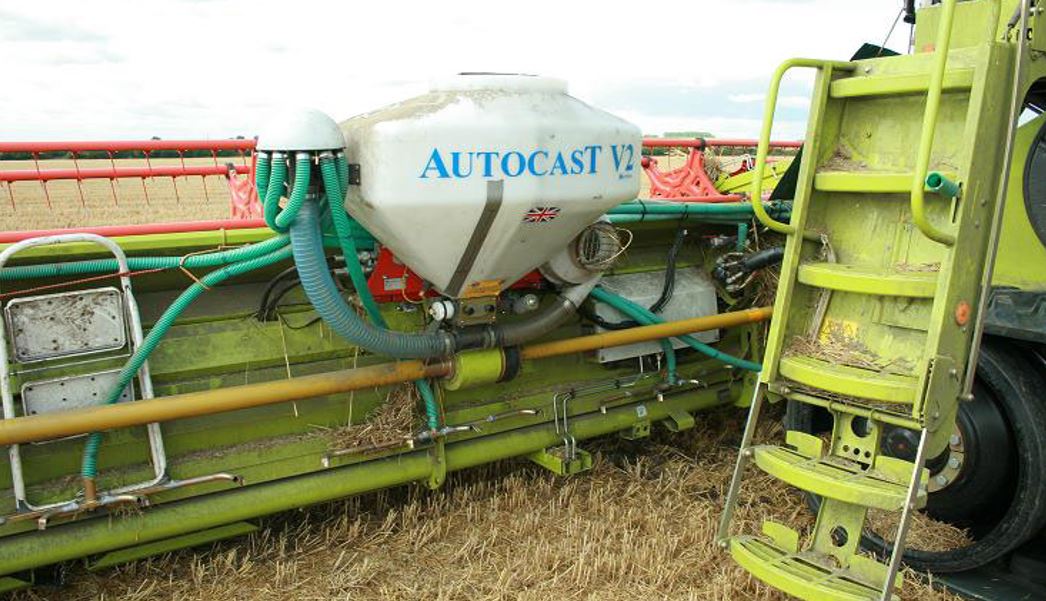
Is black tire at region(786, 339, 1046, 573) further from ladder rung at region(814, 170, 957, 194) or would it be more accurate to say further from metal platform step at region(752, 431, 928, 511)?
ladder rung at region(814, 170, 957, 194)

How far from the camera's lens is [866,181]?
2811mm

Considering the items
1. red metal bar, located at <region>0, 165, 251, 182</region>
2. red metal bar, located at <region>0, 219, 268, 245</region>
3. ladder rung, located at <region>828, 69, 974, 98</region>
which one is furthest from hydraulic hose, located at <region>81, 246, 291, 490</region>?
red metal bar, located at <region>0, 165, 251, 182</region>

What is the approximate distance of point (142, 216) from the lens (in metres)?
11.1

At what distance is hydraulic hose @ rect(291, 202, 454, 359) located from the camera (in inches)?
104

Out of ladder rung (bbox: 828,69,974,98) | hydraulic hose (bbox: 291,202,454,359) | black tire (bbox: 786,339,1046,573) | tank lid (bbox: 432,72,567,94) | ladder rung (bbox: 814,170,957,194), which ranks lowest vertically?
black tire (bbox: 786,339,1046,573)

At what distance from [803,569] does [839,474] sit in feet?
1.03

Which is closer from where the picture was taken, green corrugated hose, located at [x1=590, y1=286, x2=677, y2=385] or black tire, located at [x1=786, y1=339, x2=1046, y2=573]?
black tire, located at [x1=786, y1=339, x2=1046, y2=573]

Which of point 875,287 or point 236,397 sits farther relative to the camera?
point 236,397

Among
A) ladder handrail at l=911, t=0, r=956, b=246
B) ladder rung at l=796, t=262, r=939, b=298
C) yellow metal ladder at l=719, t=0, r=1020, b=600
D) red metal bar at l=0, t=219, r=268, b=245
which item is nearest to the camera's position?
ladder handrail at l=911, t=0, r=956, b=246

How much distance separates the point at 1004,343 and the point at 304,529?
2.61 metres

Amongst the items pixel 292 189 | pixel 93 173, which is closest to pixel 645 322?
pixel 292 189

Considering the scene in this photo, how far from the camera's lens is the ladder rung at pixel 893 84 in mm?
2598

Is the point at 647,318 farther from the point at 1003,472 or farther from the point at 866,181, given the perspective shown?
the point at 1003,472

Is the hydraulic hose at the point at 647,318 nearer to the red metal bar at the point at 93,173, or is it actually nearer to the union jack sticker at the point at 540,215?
the union jack sticker at the point at 540,215
